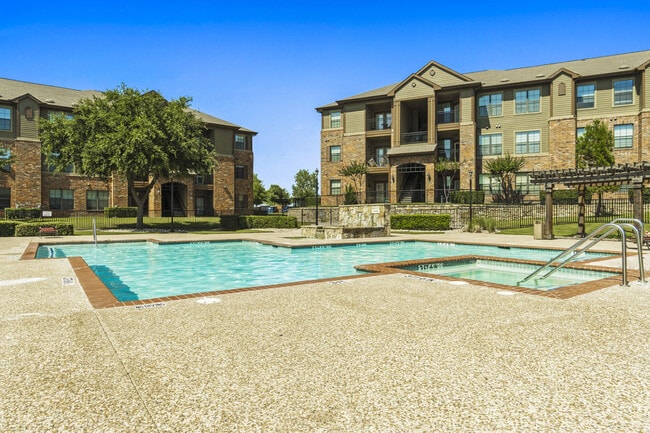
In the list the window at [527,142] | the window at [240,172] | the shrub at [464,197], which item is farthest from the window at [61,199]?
the window at [527,142]

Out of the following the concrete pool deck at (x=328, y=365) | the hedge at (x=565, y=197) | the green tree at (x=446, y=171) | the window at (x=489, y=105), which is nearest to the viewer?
the concrete pool deck at (x=328, y=365)

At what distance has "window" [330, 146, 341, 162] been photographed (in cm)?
4081

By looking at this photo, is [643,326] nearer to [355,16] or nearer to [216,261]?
[216,261]

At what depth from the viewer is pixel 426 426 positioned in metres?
2.53

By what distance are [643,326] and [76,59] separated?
2046 centimetres

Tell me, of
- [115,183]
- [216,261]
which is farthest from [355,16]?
[115,183]

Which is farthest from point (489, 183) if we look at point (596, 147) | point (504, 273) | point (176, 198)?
point (176, 198)

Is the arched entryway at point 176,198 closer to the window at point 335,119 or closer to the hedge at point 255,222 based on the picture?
the hedge at point 255,222

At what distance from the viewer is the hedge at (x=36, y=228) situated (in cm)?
2200

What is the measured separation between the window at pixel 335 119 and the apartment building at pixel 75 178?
1084 cm

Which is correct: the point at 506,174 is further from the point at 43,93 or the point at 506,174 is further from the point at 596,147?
the point at 43,93

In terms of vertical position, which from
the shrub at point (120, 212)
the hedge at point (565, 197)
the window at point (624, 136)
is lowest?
the shrub at point (120, 212)

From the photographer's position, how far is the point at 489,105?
117 feet

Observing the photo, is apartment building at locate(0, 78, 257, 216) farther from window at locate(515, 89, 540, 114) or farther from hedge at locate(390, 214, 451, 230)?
window at locate(515, 89, 540, 114)
